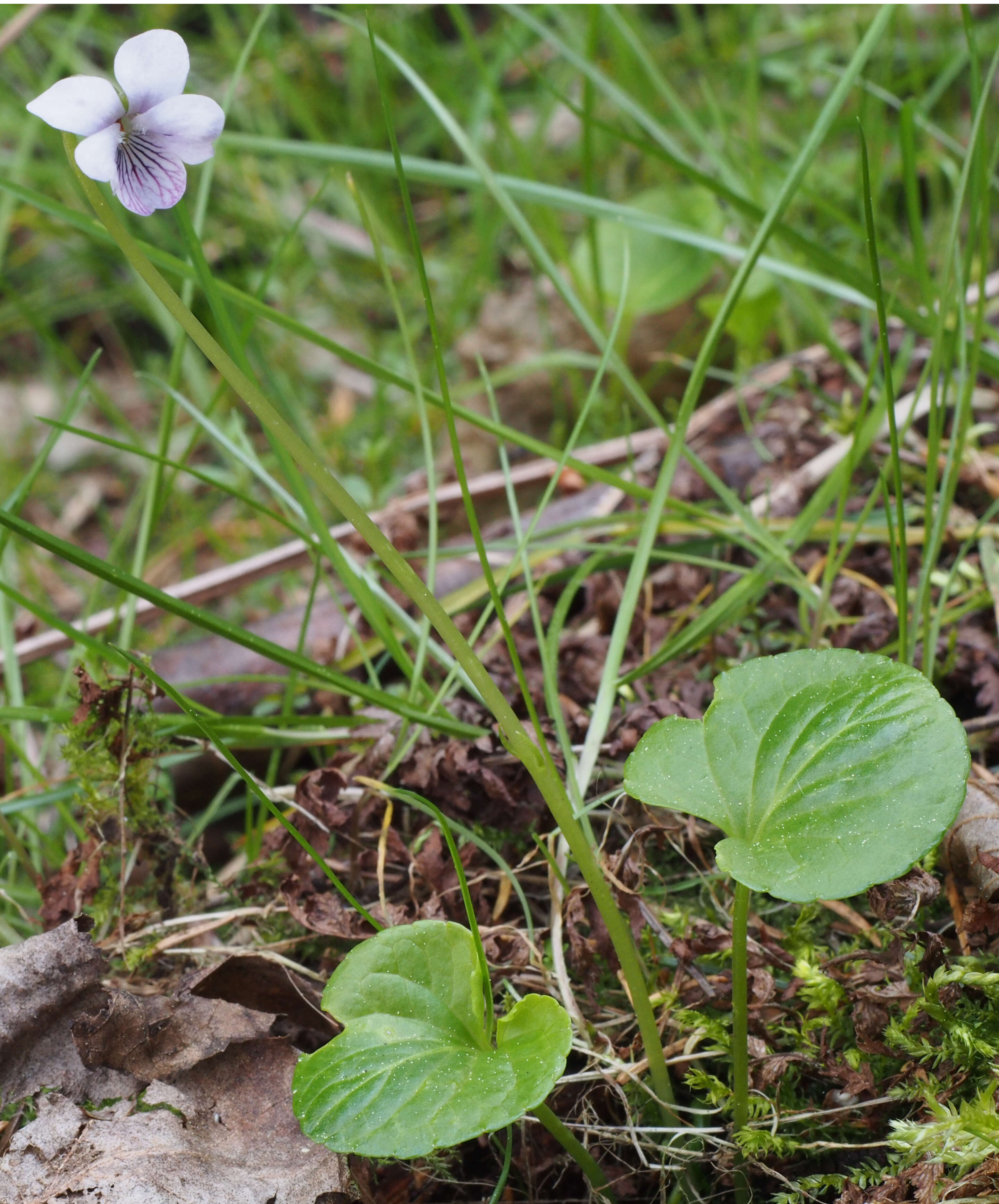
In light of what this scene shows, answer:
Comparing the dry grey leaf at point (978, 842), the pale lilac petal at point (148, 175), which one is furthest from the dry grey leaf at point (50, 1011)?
the dry grey leaf at point (978, 842)

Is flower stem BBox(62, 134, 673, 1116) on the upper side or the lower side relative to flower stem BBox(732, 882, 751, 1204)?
upper

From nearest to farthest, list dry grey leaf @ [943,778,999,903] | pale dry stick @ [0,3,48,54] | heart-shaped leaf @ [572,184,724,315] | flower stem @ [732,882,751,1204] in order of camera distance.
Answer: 1. flower stem @ [732,882,751,1204]
2. dry grey leaf @ [943,778,999,903]
3. pale dry stick @ [0,3,48,54]
4. heart-shaped leaf @ [572,184,724,315]

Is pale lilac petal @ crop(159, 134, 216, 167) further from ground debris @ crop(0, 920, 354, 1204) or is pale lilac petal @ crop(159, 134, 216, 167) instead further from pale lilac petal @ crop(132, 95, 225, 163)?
ground debris @ crop(0, 920, 354, 1204)

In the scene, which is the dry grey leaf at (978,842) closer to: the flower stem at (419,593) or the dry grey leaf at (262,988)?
the flower stem at (419,593)

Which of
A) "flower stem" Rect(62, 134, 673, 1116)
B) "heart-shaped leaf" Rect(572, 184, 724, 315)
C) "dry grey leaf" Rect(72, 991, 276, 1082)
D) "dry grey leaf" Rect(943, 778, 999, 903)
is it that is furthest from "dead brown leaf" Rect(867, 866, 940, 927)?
"heart-shaped leaf" Rect(572, 184, 724, 315)

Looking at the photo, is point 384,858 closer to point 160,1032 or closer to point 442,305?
point 160,1032

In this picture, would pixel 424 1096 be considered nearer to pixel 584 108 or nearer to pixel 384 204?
pixel 584 108

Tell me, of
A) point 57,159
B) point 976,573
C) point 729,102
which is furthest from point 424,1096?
point 57,159
